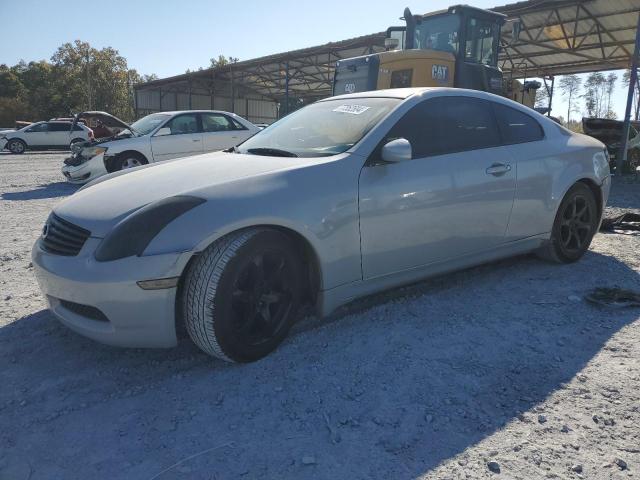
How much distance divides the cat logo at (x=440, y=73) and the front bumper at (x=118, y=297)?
7148 millimetres

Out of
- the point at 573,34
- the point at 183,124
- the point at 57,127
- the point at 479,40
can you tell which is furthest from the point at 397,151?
the point at 57,127

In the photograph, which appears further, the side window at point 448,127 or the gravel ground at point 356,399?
the side window at point 448,127

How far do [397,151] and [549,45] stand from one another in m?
19.5

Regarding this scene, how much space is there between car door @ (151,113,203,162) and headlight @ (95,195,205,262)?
296 inches

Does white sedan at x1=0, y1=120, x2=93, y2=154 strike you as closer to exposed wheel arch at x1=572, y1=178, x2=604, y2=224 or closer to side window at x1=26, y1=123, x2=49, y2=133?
side window at x1=26, y1=123, x2=49, y2=133

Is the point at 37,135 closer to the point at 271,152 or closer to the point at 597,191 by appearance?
the point at 271,152

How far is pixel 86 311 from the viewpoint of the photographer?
8.21ft

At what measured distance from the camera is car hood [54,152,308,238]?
257 cm

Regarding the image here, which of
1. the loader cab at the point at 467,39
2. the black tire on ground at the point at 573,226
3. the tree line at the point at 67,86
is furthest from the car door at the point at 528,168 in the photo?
the tree line at the point at 67,86

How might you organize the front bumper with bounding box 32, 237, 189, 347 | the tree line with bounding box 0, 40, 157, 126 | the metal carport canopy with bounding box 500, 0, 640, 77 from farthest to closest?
the tree line with bounding box 0, 40, 157, 126
the metal carport canopy with bounding box 500, 0, 640, 77
the front bumper with bounding box 32, 237, 189, 347

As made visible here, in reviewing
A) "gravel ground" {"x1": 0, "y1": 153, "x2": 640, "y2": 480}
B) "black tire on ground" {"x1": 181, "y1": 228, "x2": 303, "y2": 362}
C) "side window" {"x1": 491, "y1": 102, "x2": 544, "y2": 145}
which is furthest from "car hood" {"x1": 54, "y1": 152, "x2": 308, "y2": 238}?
"side window" {"x1": 491, "y1": 102, "x2": 544, "y2": 145}

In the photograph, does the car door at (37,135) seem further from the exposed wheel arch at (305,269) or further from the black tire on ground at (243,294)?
the black tire on ground at (243,294)

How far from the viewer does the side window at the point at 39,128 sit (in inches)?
840

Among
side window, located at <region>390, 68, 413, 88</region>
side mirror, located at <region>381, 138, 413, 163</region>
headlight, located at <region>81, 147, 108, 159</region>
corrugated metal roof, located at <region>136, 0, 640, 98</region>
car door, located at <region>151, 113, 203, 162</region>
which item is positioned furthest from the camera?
corrugated metal roof, located at <region>136, 0, 640, 98</region>
